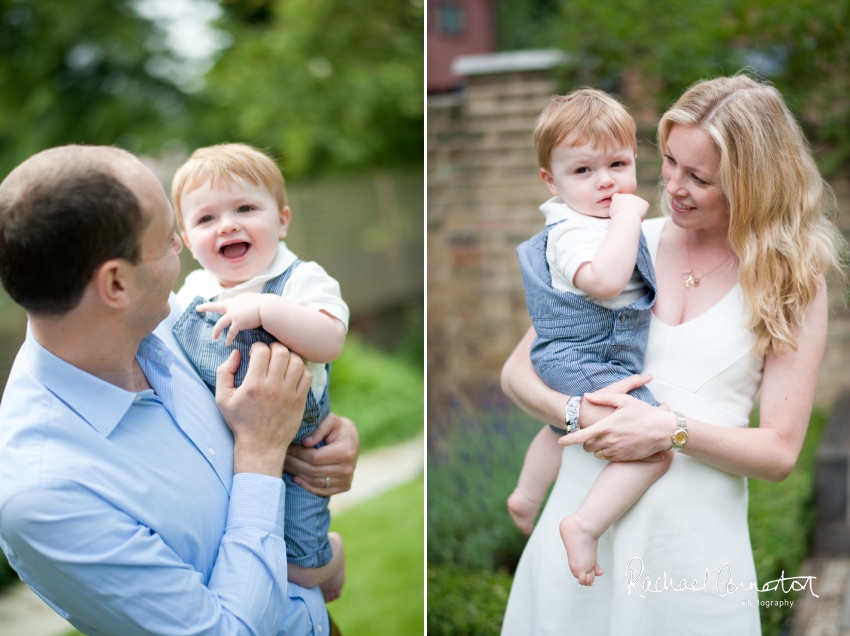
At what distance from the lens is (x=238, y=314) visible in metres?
1.71

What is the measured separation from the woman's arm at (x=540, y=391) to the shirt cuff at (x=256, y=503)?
61cm

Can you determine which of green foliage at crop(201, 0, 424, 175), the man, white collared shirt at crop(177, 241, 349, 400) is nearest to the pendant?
white collared shirt at crop(177, 241, 349, 400)

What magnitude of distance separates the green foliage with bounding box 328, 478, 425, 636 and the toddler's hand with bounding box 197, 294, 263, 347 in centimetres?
288

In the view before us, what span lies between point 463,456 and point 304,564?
8.64 ft

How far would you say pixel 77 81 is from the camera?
27.8ft

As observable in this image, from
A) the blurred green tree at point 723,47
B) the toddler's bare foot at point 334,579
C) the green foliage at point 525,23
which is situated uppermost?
the green foliage at point 525,23

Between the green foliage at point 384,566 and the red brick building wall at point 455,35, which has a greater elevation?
the red brick building wall at point 455,35

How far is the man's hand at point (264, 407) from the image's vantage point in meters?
1.73

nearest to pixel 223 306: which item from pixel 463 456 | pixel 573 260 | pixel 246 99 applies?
pixel 573 260

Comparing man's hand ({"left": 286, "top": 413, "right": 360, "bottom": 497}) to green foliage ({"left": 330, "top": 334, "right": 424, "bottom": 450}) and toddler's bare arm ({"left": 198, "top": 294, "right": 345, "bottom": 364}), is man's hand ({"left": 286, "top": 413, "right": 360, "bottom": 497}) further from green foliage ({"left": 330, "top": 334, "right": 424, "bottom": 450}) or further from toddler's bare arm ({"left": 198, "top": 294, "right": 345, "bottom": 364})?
green foliage ({"left": 330, "top": 334, "right": 424, "bottom": 450})

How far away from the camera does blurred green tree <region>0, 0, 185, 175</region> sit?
791 cm

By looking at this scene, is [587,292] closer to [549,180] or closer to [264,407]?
[549,180]

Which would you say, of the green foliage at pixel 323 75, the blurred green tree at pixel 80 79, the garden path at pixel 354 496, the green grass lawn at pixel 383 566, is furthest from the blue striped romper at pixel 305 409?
the blurred green tree at pixel 80 79
